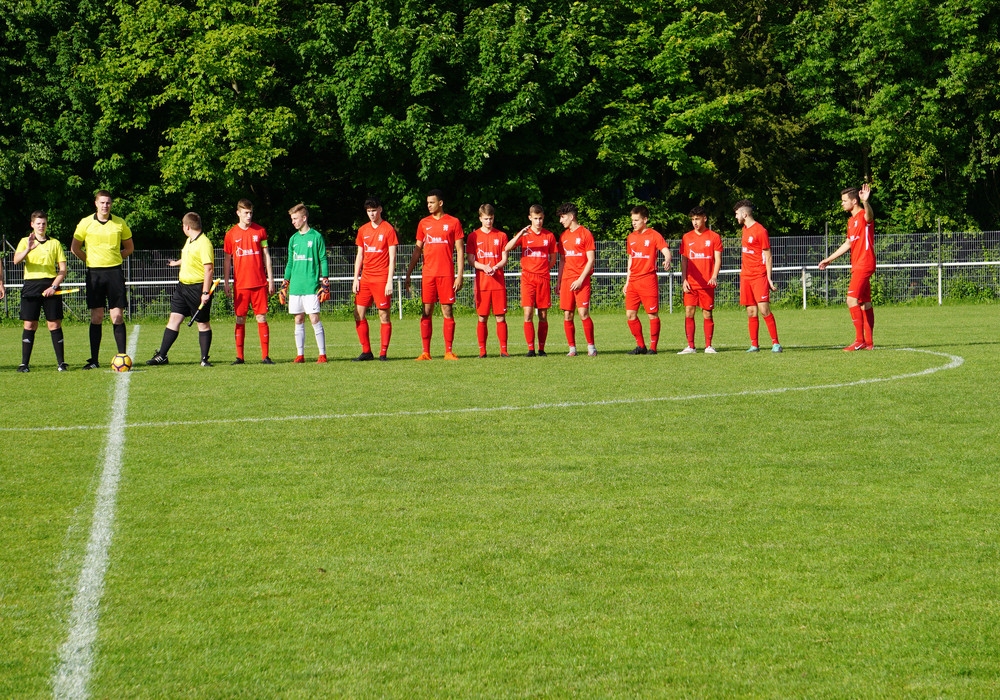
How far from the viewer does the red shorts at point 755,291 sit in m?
16.4

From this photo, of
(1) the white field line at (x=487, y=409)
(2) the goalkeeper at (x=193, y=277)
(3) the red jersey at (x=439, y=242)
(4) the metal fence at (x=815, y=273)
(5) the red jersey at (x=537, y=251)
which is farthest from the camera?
(4) the metal fence at (x=815, y=273)

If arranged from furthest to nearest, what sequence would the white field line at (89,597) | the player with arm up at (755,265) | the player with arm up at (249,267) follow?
the player with arm up at (755,265)
the player with arm up at (249,267)
the white field line at (89,597)

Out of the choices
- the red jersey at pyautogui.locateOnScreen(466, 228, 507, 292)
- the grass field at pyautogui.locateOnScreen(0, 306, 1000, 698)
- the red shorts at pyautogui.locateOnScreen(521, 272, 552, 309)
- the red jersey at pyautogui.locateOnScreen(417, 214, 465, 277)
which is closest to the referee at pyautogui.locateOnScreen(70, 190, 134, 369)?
the red jersey at pyautogui.locateOnScreen(417, 214, 465, 277)

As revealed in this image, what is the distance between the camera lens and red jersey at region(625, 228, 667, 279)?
54.7ft

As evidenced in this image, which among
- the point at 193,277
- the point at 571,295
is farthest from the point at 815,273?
the point at 193,277

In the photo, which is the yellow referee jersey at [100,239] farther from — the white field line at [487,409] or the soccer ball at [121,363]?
the white field line at [487,409]

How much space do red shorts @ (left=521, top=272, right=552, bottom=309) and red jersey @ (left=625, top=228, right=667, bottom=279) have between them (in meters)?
1.25

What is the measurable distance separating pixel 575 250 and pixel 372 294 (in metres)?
2.76

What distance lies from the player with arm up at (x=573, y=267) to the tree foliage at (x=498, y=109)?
20.3 metres

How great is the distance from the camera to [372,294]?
53.4ft

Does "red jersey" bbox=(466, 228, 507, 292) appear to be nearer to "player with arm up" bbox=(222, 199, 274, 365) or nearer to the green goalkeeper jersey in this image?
the green goalkeeper jersey

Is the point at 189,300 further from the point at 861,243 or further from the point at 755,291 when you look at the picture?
the point at 861,243

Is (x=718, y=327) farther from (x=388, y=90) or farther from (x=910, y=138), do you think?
(x=910, y=138)

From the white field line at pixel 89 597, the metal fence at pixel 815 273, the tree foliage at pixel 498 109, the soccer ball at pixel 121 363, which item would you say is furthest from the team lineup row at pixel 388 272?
the tree foliage at pixel 498 109
